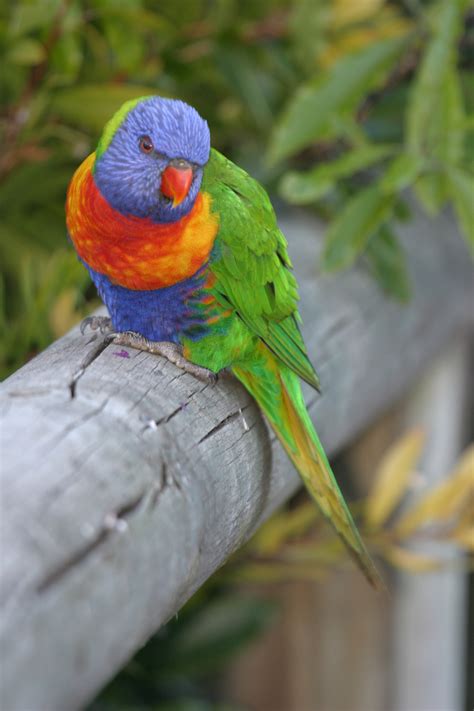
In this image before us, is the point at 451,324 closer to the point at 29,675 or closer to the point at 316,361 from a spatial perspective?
the point at 316,361

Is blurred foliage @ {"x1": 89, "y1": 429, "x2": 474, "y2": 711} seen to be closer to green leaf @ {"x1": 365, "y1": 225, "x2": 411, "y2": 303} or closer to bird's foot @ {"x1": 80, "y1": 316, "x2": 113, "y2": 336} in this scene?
green leaf @ {"x1": 365, "y1": 225, "x2": 411, "y2": 303}

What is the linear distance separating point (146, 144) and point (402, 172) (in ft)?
1.94

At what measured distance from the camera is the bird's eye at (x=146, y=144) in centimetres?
122

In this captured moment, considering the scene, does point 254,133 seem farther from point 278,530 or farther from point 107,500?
point 107,500

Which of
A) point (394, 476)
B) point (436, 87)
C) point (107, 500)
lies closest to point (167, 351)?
point (107, 500)

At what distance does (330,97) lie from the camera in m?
1.78

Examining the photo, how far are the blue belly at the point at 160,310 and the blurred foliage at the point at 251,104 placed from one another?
0.22 metres

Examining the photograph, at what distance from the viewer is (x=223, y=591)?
2248mm

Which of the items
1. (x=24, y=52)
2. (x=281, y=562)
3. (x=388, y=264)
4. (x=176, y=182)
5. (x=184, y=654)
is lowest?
Answer: (x=184, y=654)

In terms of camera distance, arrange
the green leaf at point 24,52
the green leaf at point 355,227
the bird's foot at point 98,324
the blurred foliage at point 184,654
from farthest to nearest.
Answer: the blurred foliage at point 184,654
the green leaf at point 355,227
the green leaf at point 24,52
the bird's foot at point 98,324

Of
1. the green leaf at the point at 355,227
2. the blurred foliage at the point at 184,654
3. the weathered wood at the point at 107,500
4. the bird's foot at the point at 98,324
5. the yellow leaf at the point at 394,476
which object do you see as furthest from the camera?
the blurred foliage at the point at 184,654

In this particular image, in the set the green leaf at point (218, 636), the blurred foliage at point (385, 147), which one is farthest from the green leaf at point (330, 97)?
the green leaf at point (218, 636)

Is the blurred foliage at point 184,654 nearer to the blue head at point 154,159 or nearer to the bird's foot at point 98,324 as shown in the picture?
the bird's foot at point 98,324

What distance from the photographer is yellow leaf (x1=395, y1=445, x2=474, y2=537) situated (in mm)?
1713
